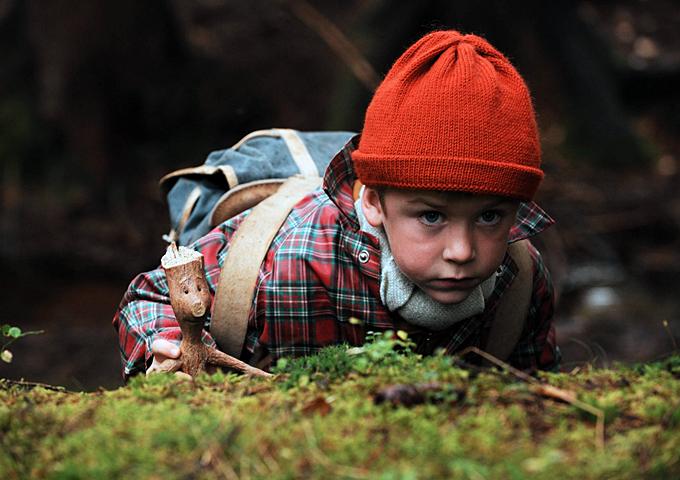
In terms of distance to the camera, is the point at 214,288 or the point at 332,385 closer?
the point at 332,385

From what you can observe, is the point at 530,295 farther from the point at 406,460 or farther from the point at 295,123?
the point at 295,123

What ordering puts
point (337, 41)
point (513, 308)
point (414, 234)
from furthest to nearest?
point (337, 41), point (513, 308), point (414, 234)

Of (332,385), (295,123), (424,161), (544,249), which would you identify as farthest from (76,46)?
(332,385)

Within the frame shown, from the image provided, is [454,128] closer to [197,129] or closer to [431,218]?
[431,218]

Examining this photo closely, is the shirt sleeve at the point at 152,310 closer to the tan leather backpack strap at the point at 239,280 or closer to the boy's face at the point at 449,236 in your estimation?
the tan leather backpack strap at the point at 239,280

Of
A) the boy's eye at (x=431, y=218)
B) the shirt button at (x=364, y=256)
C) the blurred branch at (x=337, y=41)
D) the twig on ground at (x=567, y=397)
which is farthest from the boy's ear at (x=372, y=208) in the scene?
the blurred branch at (x=337, y=41)

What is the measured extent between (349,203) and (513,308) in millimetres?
795

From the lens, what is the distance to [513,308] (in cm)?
362

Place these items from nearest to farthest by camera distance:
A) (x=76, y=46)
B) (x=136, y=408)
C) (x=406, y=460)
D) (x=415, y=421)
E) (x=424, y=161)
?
(x=406, y=460) → (x=415, y=421) → (x=136, y=408) → (x=424, y=161) → (x=76, y=46)

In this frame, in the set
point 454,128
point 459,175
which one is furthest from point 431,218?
point 454,128

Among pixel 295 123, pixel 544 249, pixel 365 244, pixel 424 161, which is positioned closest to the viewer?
pixel 424 161

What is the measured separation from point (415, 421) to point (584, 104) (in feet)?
28.7

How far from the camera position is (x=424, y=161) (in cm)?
297

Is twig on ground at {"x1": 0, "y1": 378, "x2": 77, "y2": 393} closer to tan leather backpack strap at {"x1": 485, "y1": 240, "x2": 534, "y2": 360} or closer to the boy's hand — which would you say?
the boy's hand
